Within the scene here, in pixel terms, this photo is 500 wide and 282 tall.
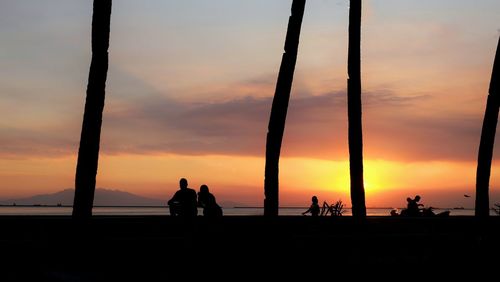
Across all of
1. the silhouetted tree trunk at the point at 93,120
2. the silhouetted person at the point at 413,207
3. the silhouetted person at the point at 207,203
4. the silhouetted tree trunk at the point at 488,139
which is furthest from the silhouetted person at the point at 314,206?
the silhouetted tree trunk at the point at 93,120

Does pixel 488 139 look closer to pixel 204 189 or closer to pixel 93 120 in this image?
pixel 204 189

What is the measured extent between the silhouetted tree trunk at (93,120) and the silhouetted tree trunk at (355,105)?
28.5 ft

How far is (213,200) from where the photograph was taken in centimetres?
2053

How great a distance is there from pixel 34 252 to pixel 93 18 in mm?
6138

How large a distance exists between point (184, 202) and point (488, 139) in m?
10.2

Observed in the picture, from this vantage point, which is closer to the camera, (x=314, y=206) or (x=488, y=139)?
(x=488, y=139)

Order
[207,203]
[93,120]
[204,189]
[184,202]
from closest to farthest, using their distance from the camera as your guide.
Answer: [93,120] < [184,202] < [207,203] < [204,189]

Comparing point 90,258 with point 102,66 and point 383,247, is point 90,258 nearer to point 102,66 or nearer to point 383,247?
point 102,66

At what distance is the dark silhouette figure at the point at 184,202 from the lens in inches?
797

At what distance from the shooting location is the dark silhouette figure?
66.4 feet

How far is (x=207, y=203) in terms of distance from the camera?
20.4 metres

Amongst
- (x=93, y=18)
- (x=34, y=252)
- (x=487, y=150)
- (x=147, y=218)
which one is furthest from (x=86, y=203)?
(x=487, y=150)

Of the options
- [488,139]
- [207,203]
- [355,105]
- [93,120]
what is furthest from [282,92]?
[488,139]

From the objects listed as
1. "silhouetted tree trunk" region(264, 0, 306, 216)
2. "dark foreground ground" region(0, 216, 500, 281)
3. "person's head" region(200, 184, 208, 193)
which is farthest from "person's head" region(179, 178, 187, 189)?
"silhouetted tree trunk" region(264, 0, 306, 216)
